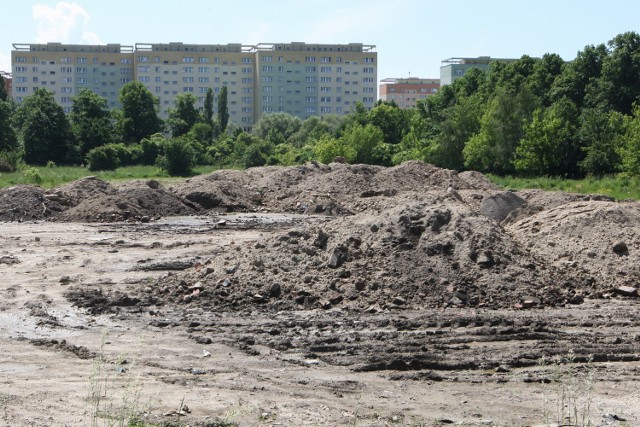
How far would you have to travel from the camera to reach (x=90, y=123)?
81.8 meters

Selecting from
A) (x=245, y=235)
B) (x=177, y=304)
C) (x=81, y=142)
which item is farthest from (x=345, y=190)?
(x=81, y=142)

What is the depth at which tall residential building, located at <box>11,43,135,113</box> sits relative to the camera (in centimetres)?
13775

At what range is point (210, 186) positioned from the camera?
123ft

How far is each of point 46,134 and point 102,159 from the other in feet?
48.8

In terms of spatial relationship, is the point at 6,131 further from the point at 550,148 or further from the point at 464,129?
the point at 550,148

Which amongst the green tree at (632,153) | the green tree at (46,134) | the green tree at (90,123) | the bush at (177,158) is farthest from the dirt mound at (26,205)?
the green tree at (90,123)

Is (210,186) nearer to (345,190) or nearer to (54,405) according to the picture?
(345,190)

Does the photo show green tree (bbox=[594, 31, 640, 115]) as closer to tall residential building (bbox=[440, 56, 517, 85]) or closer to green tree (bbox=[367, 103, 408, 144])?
green tree (bbox=[367, 103, 408, 144])

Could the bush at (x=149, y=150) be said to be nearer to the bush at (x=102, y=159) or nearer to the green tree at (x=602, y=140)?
the bush at (x=102, y=159)

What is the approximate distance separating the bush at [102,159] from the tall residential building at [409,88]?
117588 millimetres

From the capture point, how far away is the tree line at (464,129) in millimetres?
49906

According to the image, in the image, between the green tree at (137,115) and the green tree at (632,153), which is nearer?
the green tree at (632,153)

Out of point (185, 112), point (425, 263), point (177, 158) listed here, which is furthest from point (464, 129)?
point (185, 112)

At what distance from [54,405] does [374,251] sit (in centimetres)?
831
